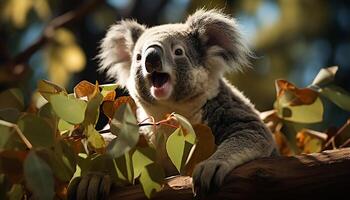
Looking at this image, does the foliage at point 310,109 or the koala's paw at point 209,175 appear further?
the foliage at point 310,109

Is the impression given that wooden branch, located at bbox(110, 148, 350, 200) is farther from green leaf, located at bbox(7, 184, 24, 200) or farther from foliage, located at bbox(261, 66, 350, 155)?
foliage, located at bbox(261, 66, 350, 155)

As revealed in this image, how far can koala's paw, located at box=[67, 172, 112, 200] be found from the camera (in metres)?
2.51

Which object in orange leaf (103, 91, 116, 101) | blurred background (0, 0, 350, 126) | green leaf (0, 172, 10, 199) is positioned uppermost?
orange leaf (103, 91, 116, 101)

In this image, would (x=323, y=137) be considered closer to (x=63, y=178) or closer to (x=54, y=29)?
(x=63, y=178)

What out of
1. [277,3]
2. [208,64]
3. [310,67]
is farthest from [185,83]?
[310,67]

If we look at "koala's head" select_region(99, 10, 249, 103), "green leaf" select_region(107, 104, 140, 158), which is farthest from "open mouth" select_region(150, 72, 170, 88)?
"green leaf" select_region(107, 104, 140, 158)

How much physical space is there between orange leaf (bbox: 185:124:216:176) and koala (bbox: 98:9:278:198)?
33cm

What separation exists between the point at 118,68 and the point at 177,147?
174cm

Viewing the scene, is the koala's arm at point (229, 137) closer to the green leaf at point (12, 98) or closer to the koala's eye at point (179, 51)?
the koala's eye at point (179, 51)

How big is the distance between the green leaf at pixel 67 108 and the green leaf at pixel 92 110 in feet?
0.12

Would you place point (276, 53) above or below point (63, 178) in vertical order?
below

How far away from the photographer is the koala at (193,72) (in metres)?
3.40

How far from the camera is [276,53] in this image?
24.3 feet

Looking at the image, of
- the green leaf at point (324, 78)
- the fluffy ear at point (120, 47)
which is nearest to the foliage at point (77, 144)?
the green leaf at point (324, 78)
